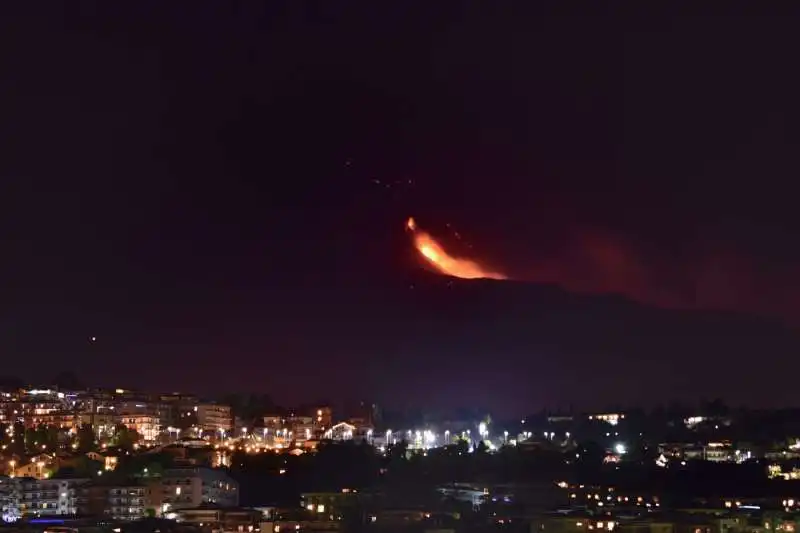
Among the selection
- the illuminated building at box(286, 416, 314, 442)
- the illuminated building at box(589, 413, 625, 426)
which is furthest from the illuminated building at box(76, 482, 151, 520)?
the illuminated building at box(589, 413, 625, 426)

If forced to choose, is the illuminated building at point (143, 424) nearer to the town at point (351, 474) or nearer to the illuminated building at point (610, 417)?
the town at point (351, 474)

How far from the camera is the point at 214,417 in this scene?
1353 inches

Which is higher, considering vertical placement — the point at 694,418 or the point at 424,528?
the point at 694,418

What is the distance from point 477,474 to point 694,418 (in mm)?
16153

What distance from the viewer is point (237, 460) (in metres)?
22.2

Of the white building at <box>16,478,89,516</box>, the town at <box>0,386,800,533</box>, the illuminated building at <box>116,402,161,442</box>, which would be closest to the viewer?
the town at <box>0,386,800,533</box>

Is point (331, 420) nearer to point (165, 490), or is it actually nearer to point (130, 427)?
point (130, 427)

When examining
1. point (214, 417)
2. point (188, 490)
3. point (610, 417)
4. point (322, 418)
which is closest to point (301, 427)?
point (214, 417)

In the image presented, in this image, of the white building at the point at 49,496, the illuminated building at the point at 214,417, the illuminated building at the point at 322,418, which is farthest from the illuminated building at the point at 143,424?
the white building at the point at 49,496

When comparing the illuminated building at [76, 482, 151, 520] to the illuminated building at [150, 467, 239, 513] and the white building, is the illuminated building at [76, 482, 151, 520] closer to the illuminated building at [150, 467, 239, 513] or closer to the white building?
the white building

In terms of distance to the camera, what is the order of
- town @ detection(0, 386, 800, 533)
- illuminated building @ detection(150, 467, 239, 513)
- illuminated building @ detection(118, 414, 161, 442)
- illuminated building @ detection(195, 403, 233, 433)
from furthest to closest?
illuminated building @ detection(195, 403, 233, 433)
illuminated building @ detection(118, 414, 161, 442)
illuminated building @ detection(150, 467, 239, 513)
town @ detection(0, 386, 800, 533)

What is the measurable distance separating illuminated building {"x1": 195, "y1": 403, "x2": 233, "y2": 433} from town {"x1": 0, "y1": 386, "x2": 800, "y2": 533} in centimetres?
4

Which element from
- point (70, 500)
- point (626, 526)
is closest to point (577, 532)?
point (626, 526)

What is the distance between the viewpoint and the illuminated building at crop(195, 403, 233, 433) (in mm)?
33562
